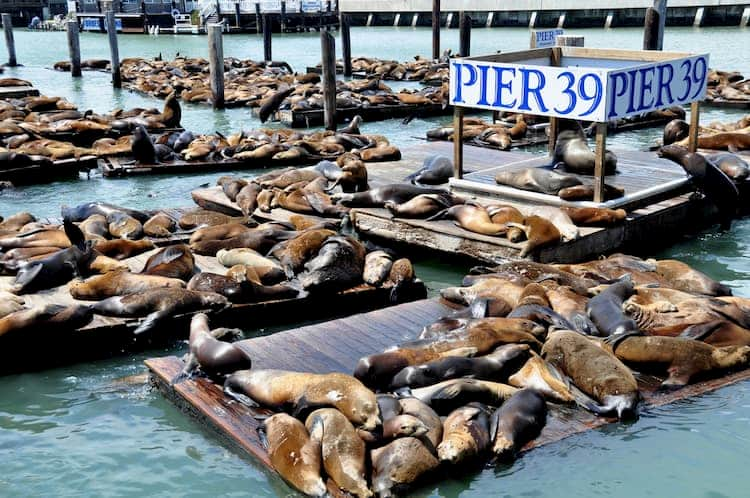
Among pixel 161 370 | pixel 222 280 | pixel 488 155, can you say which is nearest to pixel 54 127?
pixel 488 155

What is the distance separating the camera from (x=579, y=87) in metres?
7.99

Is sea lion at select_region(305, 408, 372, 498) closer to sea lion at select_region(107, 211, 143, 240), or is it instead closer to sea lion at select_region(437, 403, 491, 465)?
sea lion at select_region(437, 403, 491, 465)

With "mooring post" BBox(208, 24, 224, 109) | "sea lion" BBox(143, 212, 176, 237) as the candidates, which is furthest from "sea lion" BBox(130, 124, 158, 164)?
"mooring post" BBox(208, 24, 224, 109)

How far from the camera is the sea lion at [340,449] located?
3.96m

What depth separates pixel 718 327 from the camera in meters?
5.43

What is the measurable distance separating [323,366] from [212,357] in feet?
2.15

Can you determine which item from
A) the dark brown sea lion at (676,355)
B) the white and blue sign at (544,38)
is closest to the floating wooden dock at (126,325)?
the dark brown sea lion at (676,355)

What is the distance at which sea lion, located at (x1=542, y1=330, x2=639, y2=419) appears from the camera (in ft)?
15.4

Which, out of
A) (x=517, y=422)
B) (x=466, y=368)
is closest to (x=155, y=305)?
(x=466, y=368)

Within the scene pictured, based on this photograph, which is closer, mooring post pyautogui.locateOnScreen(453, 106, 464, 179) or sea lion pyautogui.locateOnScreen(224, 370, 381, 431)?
sea lion pyautogui.locateOnScreen(224, 370, 381, 431)

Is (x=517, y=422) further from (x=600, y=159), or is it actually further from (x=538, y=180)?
(x=538, y=180)

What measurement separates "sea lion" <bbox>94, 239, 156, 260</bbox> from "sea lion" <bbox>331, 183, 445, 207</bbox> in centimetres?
228

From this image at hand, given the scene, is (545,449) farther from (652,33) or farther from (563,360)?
(652,33)

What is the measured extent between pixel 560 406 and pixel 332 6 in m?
51.3
